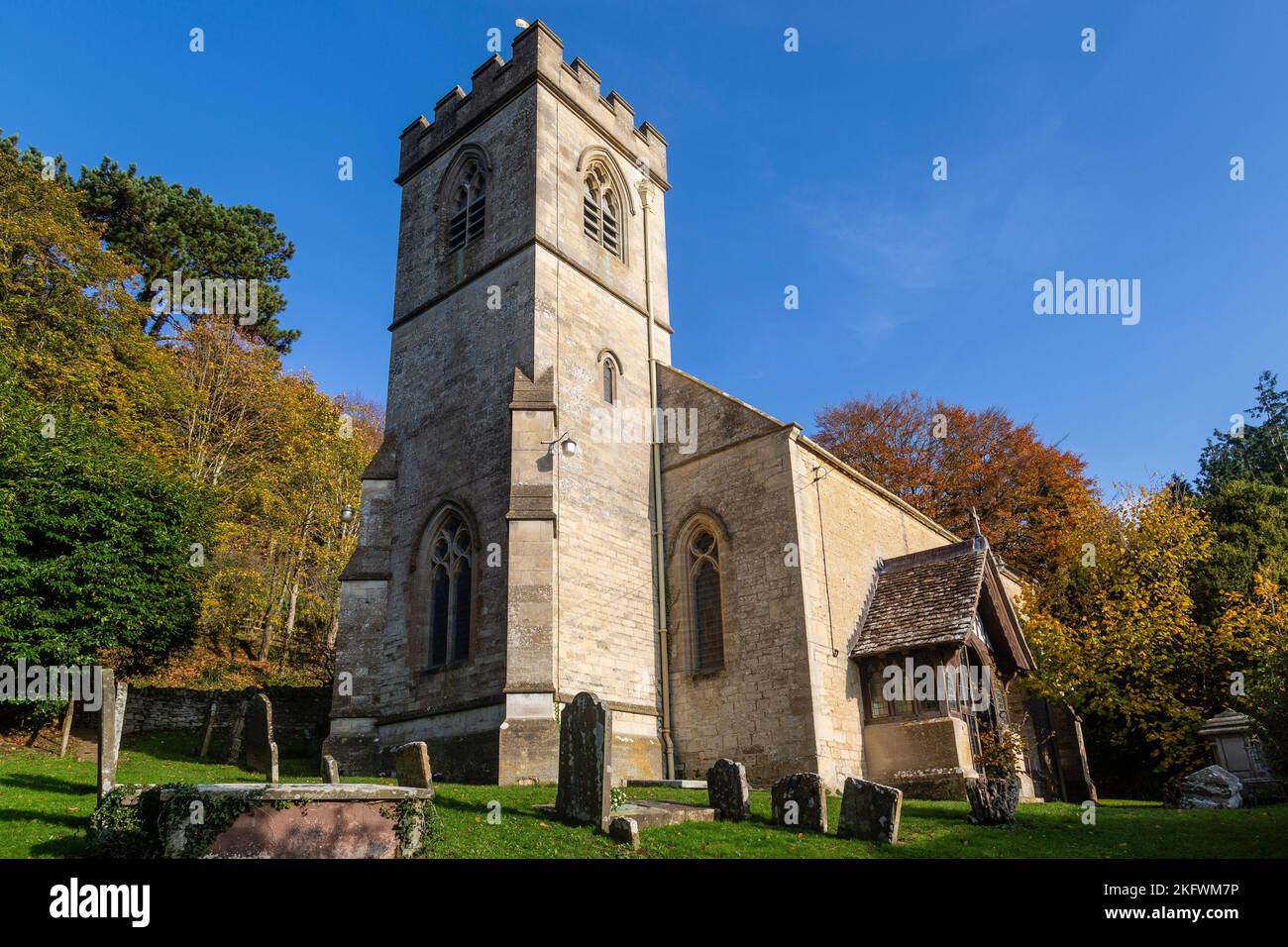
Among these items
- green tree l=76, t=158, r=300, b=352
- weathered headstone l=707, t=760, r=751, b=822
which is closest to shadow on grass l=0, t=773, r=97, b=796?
weathered headstone l=707, t=760, r=751, b=822

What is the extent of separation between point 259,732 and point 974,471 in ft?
93.2

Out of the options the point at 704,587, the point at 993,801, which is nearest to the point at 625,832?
the point at 993,801

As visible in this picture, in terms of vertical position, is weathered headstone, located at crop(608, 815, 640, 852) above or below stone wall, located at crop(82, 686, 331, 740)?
below

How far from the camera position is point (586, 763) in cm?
1050

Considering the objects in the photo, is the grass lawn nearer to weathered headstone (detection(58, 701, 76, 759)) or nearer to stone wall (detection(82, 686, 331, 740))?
weathered headstone (detection(58, 701, 76, 759))

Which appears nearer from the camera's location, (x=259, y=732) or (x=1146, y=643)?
(x=259, y=732)

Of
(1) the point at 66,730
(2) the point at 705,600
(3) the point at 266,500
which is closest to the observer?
(1) the point at 66,730

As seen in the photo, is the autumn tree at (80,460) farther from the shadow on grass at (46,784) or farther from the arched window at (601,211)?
the arched window at (601,211)

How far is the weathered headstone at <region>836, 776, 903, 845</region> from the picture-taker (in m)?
10.6

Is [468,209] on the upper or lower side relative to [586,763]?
upper

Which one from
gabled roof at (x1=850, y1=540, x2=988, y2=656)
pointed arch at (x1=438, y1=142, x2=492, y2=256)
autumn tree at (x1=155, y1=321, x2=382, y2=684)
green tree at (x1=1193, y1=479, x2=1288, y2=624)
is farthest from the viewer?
autumn tree at (x1=155, y1=321, x2=382, y2=684)

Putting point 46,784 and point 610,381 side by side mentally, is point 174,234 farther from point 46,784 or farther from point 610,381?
point 46,784

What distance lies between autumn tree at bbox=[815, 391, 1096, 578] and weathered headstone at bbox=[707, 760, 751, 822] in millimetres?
24954
